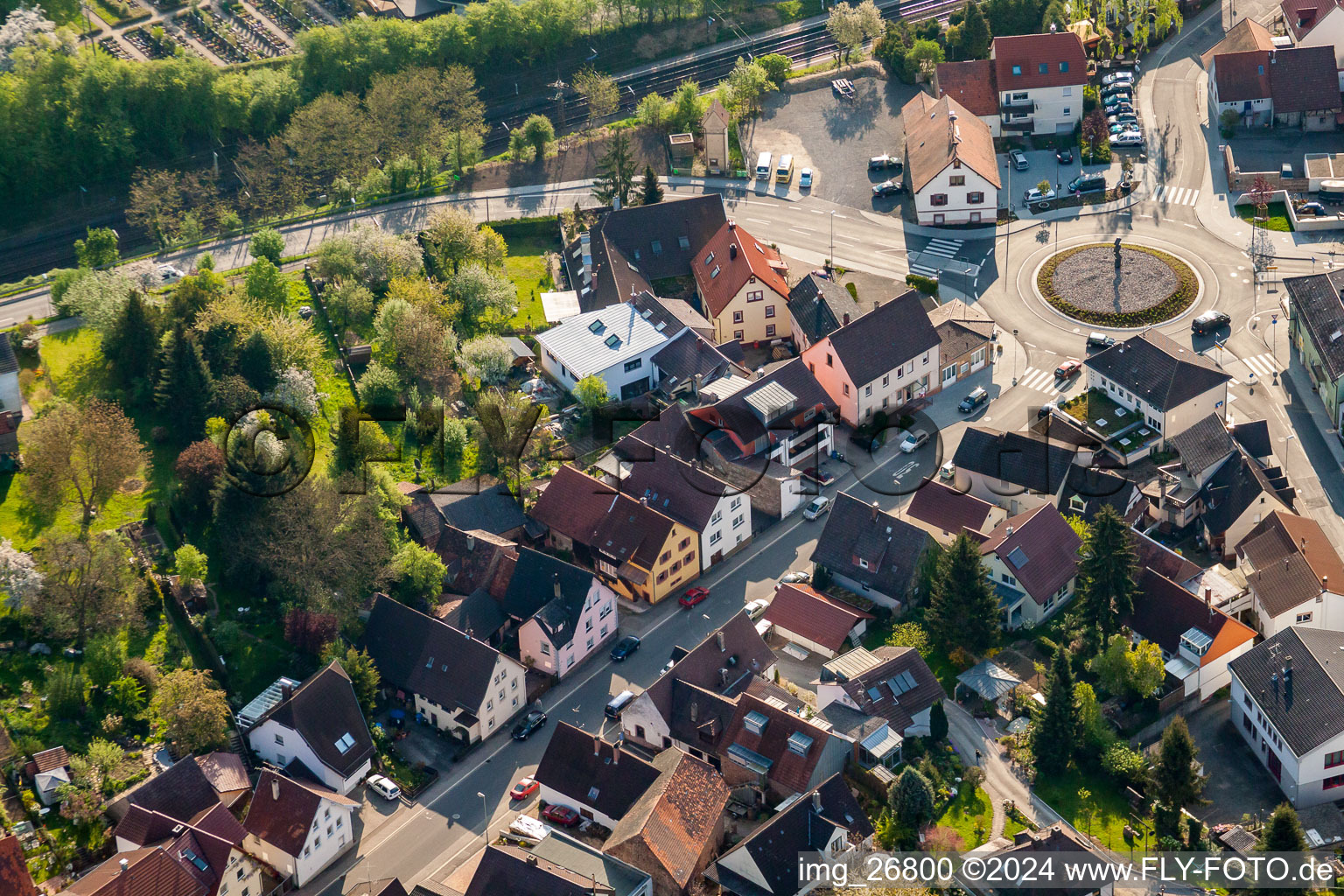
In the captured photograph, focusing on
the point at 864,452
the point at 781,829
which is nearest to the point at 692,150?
the point at 864,452

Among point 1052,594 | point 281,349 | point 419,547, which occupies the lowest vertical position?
point 1052,594

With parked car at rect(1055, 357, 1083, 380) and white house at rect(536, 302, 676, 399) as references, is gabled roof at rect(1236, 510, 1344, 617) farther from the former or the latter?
white house at rect(536, 302, 676, 399)

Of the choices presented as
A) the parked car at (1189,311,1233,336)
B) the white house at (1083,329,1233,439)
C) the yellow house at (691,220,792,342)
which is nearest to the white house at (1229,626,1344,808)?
the white house at (1083,329,1233,439)

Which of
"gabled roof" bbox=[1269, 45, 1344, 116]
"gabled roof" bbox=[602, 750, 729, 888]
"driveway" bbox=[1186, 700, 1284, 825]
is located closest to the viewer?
"gabled roof" bbox=[602, 750, 729, 888]

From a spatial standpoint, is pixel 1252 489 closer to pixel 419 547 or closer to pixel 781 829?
pixel 781 829

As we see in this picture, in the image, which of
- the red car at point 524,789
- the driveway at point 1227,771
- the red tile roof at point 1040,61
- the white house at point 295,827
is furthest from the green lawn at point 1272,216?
the white house at point 295,827

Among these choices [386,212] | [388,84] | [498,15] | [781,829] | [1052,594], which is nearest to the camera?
[781,829]

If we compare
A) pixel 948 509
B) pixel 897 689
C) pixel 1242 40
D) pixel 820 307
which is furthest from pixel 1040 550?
pixel 1242 40
